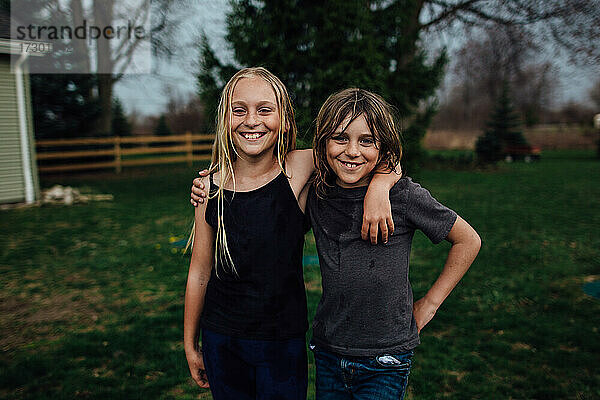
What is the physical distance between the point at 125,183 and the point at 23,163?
15.5ft

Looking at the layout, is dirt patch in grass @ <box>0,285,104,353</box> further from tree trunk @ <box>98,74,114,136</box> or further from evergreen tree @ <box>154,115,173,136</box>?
evergreen tree @ <box>154,115,173,136</box>

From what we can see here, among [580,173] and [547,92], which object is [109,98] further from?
[547,92]

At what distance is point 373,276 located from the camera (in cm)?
162

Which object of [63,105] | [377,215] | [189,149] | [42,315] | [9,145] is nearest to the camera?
[377,215]

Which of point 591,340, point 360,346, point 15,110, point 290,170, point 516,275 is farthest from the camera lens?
point 15,110

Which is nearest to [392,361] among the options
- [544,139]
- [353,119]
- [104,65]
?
[353,119]

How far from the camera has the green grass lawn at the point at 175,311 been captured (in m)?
3.25

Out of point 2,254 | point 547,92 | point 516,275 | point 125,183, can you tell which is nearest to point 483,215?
point 516,275

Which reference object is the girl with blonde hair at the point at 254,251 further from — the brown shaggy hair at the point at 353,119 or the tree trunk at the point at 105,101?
the tree trunk at the point at 105,101

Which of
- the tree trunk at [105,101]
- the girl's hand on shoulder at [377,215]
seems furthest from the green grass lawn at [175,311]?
the tree trunk at [105,101]

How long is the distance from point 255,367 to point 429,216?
0.83 metres

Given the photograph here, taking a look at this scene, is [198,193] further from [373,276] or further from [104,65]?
[104,65]

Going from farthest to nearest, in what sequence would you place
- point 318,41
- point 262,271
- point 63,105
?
point 63,105
point 318,41
point 262,271

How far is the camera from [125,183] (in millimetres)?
15727
